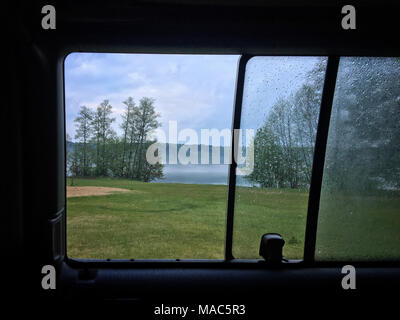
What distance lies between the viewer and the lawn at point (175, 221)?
91.6 inches

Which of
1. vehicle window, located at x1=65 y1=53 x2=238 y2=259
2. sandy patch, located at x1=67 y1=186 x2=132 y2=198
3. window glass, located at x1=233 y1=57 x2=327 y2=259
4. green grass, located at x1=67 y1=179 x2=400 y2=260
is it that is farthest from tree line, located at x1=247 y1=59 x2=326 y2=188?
sandy patch, located at x1=67 y1=186 x2=132 y2=198

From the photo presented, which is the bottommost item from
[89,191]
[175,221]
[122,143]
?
[175,221]

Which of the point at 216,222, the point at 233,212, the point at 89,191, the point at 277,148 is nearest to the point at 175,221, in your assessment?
the point at 216,222

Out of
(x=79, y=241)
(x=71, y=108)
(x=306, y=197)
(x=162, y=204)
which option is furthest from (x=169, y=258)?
(x=71, y=108)

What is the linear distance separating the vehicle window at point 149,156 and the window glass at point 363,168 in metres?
0.86

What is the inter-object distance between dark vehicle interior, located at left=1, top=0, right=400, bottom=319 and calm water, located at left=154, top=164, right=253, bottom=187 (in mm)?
570

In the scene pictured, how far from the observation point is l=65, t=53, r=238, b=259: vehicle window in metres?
2.30

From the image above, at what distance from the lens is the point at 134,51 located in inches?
81.4

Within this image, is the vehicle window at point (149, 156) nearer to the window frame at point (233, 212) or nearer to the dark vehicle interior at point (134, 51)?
the window frame at point (233, 212)

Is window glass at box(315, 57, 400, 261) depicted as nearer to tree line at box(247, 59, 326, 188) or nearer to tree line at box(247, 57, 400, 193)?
tree line at box(247, 57, 400, 193)

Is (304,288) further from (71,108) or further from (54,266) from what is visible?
(71,108)

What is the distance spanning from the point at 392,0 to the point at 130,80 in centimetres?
192

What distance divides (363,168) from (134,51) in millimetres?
2010

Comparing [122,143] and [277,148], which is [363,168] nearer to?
[277,148]
